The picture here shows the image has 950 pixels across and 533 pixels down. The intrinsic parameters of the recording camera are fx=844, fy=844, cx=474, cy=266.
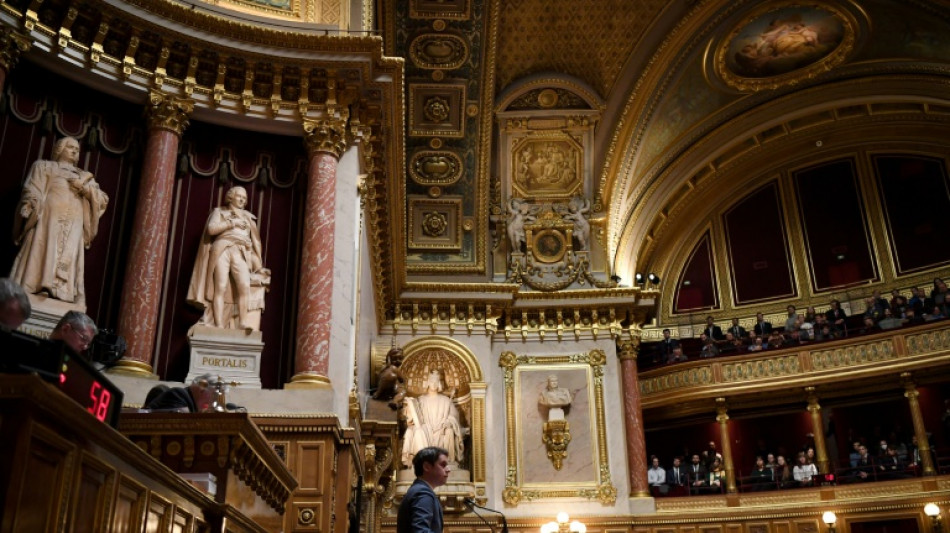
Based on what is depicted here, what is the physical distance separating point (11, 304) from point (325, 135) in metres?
6.69

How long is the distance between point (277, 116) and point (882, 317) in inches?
603

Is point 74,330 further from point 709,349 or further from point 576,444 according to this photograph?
point 709,349

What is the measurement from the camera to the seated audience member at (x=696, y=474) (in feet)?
64.5

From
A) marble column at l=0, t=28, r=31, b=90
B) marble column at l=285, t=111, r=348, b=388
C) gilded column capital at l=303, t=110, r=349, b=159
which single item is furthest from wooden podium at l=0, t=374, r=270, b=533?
gilded column capital at l=303, t=110, r=349, b=159

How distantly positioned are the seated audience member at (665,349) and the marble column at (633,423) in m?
1.75

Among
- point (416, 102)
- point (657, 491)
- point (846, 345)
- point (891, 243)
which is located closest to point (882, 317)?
point (846, 345)

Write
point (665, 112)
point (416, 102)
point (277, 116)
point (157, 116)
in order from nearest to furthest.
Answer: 1. point (157, 116)
2. point (277, 116)
3. point (416, 102)
4. point (665, 112)

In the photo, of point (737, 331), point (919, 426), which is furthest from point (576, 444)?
point (919, 426)

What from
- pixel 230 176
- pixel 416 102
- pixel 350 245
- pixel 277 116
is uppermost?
pixel 416 102

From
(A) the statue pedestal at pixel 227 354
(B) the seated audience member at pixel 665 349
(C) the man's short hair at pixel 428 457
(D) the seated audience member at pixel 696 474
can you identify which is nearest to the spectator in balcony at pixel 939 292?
(B) the seated audience member at pixel 665 349

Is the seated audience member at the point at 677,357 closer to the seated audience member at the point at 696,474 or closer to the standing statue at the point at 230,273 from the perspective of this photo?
the seated audience member at the point at 696,474

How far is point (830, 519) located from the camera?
17719mm

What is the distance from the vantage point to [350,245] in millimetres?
10289

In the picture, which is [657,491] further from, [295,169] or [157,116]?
[157,116]
